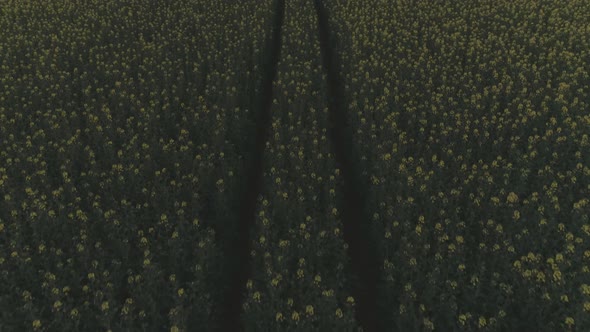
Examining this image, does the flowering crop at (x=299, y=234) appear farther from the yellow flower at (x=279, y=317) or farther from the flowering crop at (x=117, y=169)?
the flowering crop at (x=117, y=169)

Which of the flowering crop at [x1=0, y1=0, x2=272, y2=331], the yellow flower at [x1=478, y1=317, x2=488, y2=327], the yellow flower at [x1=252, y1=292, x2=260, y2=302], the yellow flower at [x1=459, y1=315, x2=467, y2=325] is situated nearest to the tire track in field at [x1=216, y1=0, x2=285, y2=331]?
the flowering crop at [x1=0, y1=0, x2=272, y2=331]

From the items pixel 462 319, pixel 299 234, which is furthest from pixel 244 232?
pixel 462 319

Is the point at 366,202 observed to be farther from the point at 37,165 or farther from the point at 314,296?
the point at 37,165

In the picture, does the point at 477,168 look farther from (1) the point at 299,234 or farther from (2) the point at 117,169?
(2) the point at 117,169

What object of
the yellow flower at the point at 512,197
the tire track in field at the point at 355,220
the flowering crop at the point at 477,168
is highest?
the yellow flower at the point at 512,197

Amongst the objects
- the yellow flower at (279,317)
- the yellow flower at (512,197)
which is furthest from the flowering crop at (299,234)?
the yellow flower at (512,197)

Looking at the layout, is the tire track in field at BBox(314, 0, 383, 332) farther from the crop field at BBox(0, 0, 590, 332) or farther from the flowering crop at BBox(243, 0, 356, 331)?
Answer: the flowering crop at BBox(243, 0, 356, 331)
